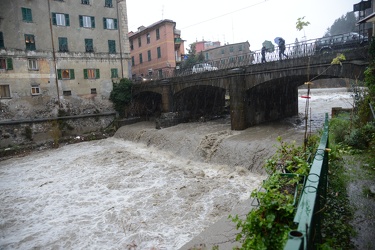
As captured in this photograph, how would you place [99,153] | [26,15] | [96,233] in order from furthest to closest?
[26,15]
[99,153]
[96,233]

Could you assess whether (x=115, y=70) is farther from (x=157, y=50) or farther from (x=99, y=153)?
(x=99, y=153)

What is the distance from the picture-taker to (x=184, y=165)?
15.7m

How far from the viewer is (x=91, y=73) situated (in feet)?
92.6

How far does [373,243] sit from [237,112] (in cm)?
1461

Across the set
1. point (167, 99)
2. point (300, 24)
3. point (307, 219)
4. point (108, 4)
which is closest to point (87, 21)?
point (108, 4)

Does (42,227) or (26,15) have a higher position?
(26,15)

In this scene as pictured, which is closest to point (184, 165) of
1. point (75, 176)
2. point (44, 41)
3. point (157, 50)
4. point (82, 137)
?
point (75, 176)

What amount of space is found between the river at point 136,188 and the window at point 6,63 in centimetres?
920

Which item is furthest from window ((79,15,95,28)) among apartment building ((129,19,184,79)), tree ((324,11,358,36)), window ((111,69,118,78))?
tree ((324,11,358,36))

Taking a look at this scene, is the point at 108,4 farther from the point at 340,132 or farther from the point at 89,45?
the point at 340,132

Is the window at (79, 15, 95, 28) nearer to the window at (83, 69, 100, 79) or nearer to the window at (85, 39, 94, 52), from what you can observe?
the window at (85, 39, 94, 52)

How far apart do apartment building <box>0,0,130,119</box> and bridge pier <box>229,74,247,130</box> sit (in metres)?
16.9

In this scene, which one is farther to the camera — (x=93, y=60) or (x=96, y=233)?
(x=93, y=60)

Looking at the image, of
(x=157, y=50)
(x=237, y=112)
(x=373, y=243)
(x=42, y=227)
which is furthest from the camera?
(x=157, y=50)
